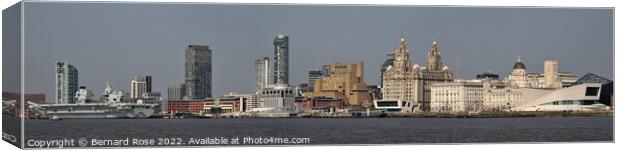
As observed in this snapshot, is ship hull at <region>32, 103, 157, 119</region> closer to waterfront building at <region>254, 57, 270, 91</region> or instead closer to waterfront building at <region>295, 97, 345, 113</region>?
waterfront building at <region>254, 57, 270, 91</region>

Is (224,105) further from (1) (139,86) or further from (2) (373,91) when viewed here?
(2) (373,91)

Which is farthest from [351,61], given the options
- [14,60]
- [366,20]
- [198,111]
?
[14,60]

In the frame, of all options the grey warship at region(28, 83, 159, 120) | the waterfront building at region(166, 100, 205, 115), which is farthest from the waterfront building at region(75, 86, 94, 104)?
the waterfront building at region(166, 100, 205, 115)

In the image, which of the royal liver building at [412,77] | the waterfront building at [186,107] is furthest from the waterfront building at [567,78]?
the waterfront building at [186,107]

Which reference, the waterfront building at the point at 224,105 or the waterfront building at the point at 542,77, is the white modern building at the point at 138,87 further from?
the waterfront building at the point at 542,77

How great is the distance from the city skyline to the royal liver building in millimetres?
139

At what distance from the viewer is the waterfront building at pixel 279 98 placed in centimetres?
2062

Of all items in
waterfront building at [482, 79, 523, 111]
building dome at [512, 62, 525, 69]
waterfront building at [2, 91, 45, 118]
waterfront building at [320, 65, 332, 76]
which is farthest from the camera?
waterfront building at [482, 79, 523, 111]

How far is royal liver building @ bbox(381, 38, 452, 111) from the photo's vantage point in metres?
20.1

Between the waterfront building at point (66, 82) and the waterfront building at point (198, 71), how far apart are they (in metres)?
1.38

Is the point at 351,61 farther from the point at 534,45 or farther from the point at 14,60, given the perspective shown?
the point at 14,60

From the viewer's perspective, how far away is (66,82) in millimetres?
18828

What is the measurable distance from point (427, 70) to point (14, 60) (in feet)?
17.3

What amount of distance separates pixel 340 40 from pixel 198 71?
1.88 meters
